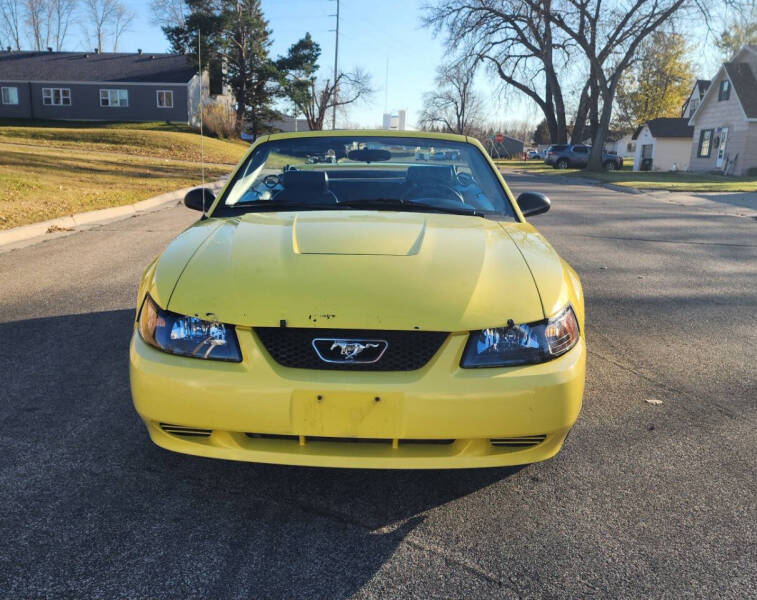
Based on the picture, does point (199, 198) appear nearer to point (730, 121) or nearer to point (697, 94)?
point (730, 121)

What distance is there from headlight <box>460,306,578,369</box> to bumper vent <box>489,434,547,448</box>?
278mm

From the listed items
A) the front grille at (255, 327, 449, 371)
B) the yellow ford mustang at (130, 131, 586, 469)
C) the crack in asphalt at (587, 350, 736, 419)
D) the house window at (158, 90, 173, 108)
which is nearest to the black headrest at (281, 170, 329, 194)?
the yellow ford mustang at (130, 131, 586, 469)

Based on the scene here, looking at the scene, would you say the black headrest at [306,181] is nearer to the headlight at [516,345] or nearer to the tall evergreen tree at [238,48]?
the headlight at [516,345]

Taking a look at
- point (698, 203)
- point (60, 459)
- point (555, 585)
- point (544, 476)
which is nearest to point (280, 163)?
point (60, 459)

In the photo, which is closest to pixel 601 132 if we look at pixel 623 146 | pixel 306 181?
pixel 306 181

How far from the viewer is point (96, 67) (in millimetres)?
53375

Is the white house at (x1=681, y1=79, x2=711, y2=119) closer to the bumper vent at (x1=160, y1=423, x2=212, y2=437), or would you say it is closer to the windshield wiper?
the windshield wiper

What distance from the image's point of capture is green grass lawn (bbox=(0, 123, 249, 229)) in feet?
38.5

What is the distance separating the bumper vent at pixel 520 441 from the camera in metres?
2.40

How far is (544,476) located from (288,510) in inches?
43.0

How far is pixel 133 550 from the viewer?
87.7 inches

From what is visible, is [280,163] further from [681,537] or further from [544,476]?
[681,537]

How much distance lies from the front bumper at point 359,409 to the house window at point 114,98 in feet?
184

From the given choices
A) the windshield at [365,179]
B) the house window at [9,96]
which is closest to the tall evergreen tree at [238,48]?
the house window at [9,96]
